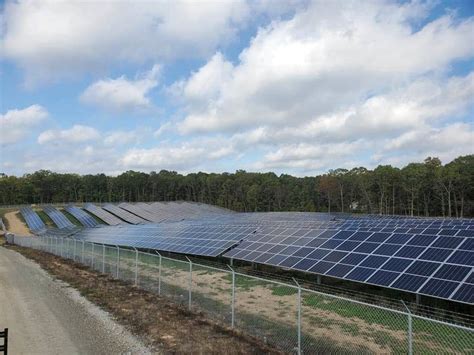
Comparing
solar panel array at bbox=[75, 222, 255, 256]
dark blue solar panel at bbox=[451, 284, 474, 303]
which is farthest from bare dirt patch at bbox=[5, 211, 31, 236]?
dark blue solar panel at bbox=[451, 284, 474, 303]

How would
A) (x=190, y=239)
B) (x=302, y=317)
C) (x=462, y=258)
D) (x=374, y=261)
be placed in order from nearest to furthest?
(x=302, y=317), (x=462, y=258), (x=374, y=261), (x=190, y=239)

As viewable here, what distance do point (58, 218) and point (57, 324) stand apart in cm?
7213

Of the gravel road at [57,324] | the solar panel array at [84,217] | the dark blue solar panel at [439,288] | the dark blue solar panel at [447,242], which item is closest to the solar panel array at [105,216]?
the solar panel array at [84,217]

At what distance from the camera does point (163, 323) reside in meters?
13.9

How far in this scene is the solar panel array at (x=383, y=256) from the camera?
47.2ft

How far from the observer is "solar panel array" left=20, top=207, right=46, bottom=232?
71.2 m

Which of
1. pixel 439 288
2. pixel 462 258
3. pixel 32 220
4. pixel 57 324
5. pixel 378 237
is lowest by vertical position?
pixel 57 324

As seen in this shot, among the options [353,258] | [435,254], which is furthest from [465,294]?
[353,258]

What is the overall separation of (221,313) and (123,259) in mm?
12334

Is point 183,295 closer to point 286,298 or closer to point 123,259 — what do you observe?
point 286,298

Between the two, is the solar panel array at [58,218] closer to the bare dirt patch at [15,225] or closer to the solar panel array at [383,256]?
the bare dirt patch at [15,225]

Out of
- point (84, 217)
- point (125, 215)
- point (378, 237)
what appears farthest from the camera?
point (125, 215)

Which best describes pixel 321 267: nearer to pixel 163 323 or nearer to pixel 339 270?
pixel 339 270

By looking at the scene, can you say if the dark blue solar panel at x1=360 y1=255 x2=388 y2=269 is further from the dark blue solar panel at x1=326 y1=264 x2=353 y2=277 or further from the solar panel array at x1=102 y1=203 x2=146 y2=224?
the solar panel array at x1=102 y1=203 x2=146 y2=224
